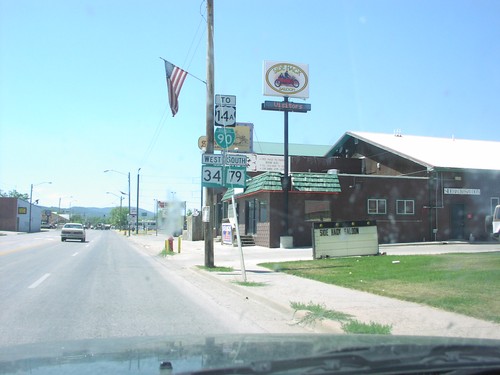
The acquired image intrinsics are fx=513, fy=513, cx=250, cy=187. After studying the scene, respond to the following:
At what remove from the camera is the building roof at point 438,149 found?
3092 centimetres

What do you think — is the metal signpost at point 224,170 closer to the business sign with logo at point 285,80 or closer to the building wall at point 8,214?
the business sign with logo at point 285,80

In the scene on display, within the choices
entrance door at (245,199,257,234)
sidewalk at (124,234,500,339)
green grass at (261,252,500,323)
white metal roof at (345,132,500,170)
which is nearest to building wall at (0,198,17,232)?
entrance door at (245,199,257,234)

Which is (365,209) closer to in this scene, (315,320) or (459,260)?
(459,260)

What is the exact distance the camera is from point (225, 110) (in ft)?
54.1

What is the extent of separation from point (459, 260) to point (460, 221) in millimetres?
15669

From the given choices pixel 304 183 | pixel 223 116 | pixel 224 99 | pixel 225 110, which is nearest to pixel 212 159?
pixel 223 116

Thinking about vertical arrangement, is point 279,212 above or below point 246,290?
above

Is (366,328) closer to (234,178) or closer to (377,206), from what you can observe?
(234,178)

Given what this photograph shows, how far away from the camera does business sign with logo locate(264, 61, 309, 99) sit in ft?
94.2

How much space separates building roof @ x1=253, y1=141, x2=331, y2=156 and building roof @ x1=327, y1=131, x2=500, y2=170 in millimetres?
10070

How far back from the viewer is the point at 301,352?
13.6 feet

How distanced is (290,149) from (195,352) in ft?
163

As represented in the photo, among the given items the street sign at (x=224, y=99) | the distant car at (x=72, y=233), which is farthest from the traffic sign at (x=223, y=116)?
the distant car at (x=72, y=233)

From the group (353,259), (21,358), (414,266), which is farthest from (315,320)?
(353,259)
